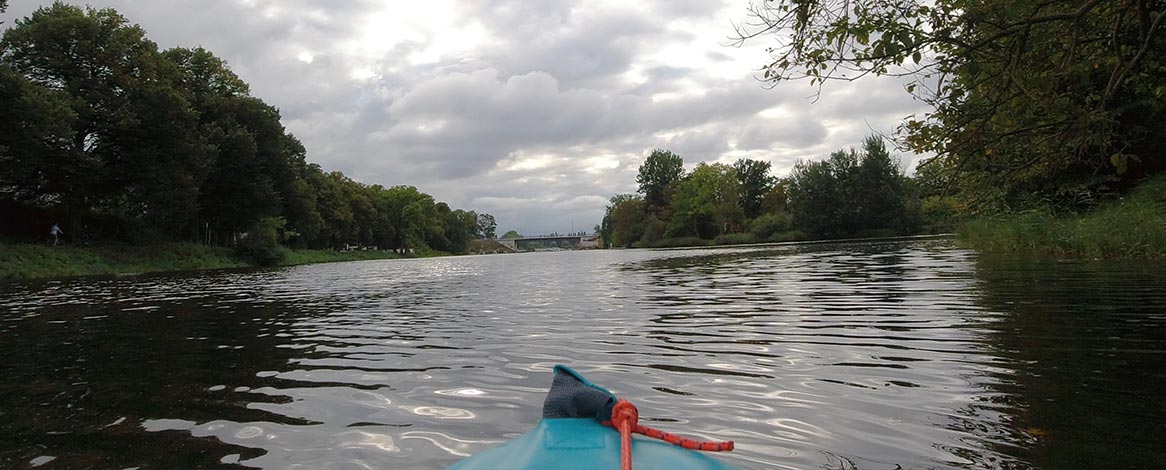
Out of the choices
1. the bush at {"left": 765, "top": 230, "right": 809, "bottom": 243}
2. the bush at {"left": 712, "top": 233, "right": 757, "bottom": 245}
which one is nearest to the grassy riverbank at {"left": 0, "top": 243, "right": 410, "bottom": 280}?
the bush at {"left": 712, "top": 233, "right": 757, "bottom": 245}

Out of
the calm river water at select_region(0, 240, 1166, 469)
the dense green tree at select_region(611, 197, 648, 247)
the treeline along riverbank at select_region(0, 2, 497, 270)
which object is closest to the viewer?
the calm river water at select_region(0, 240, 1166, 469)

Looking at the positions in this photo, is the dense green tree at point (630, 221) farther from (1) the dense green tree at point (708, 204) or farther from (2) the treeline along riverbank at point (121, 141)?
(2) the treeline along riverbank at point (121, 141)

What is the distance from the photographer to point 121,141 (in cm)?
3472

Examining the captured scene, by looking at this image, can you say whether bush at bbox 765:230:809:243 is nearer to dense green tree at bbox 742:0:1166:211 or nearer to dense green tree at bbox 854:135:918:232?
dense green tree at bbox 854:135:918:232

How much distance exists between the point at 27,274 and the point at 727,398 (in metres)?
33.4

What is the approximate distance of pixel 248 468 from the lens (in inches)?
134

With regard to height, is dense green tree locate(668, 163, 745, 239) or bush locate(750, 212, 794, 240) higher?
dense green tree locate(668, 163, 745, 239)

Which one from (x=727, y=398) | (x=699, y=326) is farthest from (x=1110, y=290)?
(x=727, y=398)

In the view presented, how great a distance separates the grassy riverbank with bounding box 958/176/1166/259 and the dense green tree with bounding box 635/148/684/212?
96.5 m

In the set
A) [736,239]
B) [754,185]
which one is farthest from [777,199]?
[736,239]

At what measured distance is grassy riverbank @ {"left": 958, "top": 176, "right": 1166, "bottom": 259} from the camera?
14.6 meters

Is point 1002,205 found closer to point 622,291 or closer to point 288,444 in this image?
point 622,291

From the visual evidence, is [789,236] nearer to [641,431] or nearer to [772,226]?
[772,226]

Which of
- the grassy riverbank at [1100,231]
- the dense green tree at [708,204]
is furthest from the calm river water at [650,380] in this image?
the dense green tree at [708,204]
